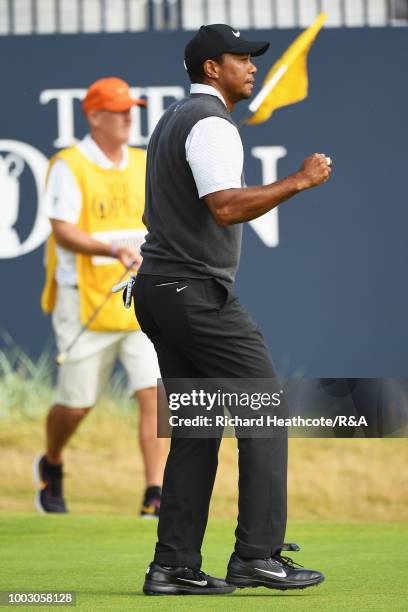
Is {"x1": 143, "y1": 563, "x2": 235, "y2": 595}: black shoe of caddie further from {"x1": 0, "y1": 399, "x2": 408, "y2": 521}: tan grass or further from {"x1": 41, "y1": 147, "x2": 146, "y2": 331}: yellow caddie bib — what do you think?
{"x1": 0, "y1": 399, "x2": 408, "y2": 521}: tan grass

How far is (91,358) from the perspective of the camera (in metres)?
8.09

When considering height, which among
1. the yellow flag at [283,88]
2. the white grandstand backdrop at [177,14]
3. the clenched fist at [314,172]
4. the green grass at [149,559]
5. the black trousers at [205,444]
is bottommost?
the green grass at [149,559]

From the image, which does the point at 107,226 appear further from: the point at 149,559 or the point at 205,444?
the point at 205,444

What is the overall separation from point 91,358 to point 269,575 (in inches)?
138

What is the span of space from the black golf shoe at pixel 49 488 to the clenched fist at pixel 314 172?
383cm

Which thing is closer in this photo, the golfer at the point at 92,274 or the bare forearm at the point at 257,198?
the bare forearm at the point at 257,198

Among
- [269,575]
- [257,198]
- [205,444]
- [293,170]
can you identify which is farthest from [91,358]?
[257,198]

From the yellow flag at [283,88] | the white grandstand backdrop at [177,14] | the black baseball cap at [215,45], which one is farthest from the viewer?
the white grandstand backdrop at [177,14]

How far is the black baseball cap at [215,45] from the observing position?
4.93 metres

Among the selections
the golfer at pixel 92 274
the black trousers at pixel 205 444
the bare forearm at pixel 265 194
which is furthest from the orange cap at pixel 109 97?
the bare forearm at pixel 265 194

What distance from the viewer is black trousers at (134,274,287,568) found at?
4.74 m

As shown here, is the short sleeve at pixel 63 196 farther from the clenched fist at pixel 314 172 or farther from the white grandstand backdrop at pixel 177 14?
the clenched fist at pixel 314 172

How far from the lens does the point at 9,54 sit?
8.88 m

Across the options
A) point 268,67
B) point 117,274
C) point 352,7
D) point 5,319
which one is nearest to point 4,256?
point 5,319
